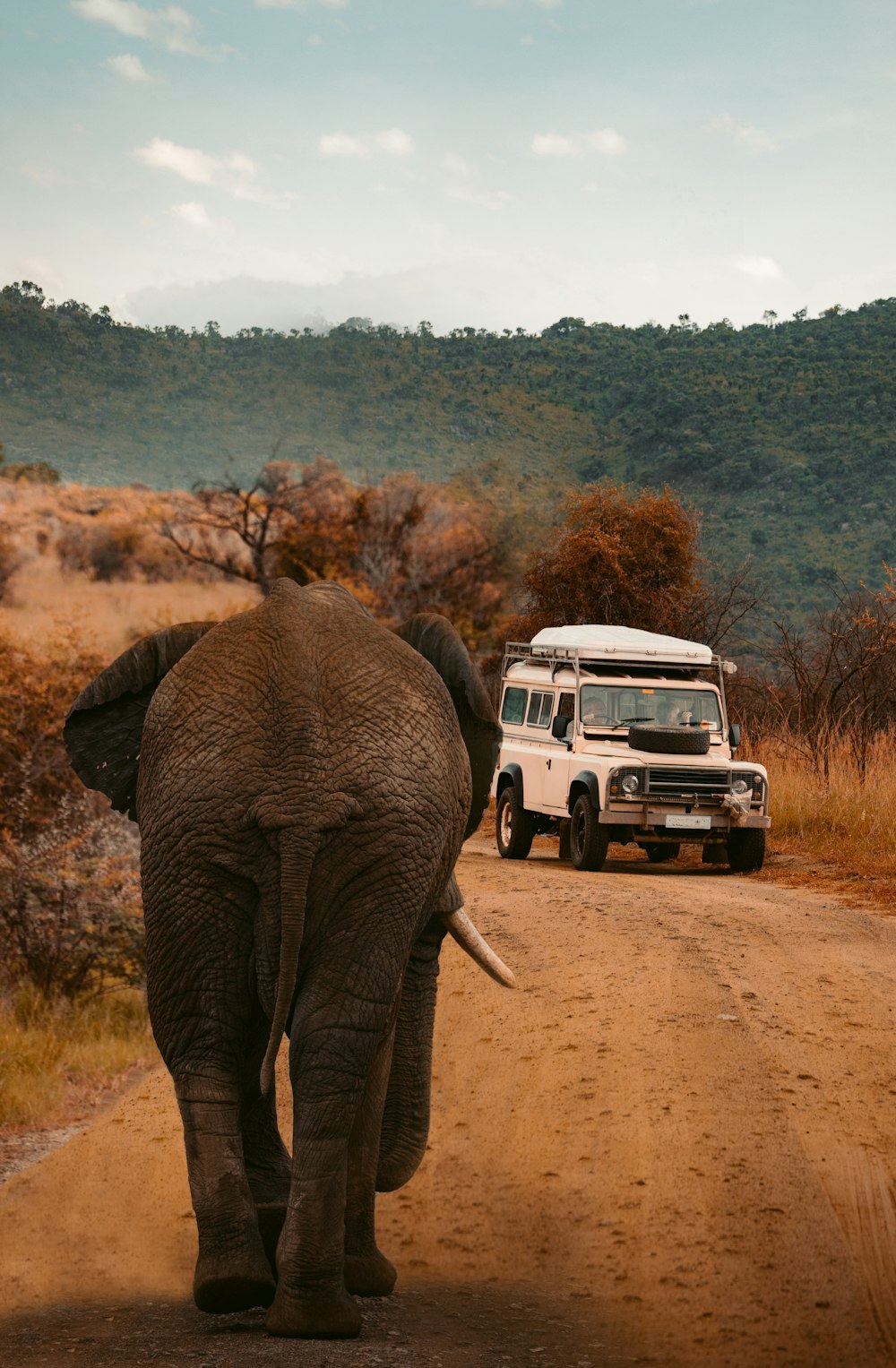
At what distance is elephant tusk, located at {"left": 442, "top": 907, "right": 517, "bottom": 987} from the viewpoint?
15.3 feet

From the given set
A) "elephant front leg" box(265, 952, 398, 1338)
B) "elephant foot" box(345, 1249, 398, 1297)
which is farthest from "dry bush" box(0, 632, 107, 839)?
"elephant front leg" box(265, 952, 398, 1338)

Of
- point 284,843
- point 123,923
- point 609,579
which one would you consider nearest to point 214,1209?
point 284,843

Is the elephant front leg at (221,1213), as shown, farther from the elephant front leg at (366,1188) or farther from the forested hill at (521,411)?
the forested hill at (521,411)

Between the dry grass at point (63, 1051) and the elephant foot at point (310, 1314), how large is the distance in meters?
4.97

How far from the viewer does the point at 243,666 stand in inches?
156

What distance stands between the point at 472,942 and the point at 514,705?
11.7 meters

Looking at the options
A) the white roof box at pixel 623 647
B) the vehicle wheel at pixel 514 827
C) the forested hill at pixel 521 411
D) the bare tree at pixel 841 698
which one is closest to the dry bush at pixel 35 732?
the vehicle wheel at pixel 514 827

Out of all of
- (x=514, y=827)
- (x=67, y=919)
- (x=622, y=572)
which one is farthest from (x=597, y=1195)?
(x=622, y=572)

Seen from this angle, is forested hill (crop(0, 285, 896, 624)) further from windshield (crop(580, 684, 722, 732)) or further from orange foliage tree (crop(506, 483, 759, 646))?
windshield (crop(580, 684, 722, 732))

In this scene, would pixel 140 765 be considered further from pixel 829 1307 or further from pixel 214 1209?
pixel 829 1307

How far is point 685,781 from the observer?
14.2 m

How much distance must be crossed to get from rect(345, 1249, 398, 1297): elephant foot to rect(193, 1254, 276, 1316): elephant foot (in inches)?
13.2

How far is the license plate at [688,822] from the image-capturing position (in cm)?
1420

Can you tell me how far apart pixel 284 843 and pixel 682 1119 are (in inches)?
122
